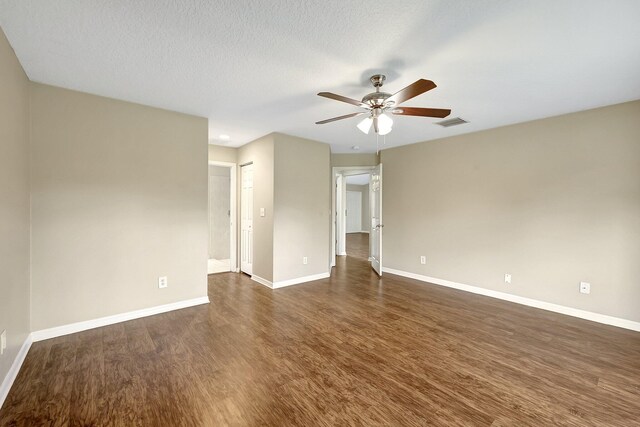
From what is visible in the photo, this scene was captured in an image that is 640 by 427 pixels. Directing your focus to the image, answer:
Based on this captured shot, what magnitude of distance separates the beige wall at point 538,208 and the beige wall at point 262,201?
262 cm

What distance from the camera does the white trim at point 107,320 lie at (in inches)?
105

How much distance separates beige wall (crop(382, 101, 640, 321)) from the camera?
313 cm

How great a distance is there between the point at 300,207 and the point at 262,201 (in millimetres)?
655

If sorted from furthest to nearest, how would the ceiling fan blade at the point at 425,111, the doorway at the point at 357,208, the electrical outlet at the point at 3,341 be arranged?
the doorway at the point at 357,208 < the ceiling fan blade at the point at 425,111 < the electrical outlet at the point at 3,341

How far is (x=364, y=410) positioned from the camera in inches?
69.8

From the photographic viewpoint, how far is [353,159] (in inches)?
240

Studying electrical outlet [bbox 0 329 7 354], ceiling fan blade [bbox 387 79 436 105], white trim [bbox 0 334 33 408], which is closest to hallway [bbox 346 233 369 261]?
ceiling fan blade [bbox 387 79 436 105]

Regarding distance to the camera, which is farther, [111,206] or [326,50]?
[111,206]

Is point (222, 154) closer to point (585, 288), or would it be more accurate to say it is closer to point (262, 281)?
point (262, 281)

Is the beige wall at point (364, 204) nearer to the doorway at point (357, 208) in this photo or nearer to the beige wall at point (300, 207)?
the doorway at point (357, 208)

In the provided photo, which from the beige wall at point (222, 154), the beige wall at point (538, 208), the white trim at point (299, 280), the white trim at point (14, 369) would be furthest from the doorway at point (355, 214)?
the white trim at point (14, 369)

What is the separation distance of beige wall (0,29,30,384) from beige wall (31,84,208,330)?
161 millimetres

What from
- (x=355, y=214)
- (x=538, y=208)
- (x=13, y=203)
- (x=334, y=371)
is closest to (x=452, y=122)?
(x=538, y=208)

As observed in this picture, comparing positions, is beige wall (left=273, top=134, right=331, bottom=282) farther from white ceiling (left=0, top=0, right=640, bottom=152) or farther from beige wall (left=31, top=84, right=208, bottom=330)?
white ceiling (left=0, top=0, right=640, bottom=152)
